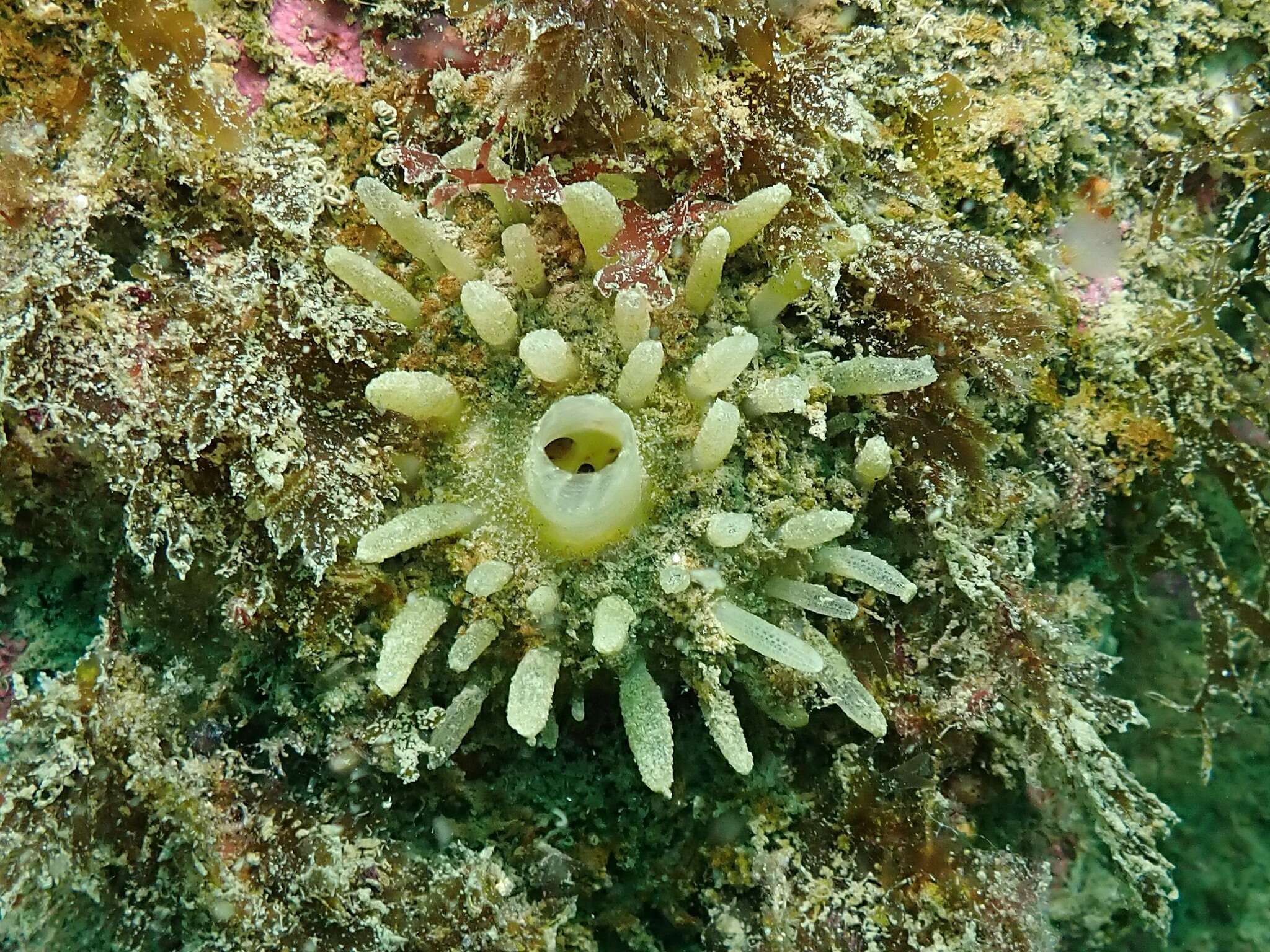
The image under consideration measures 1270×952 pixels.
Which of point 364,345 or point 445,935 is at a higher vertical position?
point 364,345

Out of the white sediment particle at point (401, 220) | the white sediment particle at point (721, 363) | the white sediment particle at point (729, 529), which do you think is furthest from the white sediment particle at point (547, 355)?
the white sediment particle at point (729, 529)

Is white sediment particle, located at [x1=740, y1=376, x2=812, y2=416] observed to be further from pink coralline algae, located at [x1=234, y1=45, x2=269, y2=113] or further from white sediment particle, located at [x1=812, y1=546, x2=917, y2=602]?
pink coralline algae, located at [x1=234, y1=45, x2=269, y2=113]

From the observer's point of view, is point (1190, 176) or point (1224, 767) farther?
point (1224, 767)

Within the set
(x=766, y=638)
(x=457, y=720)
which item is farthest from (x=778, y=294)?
(x=457, y=720)

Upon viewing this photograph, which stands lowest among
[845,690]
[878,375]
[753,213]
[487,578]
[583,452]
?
[845,690]

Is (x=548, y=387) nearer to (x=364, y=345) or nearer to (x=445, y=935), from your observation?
(x=364, y=345)

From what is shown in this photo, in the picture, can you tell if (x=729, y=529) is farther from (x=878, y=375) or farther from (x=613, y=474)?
(x=878, y=375)

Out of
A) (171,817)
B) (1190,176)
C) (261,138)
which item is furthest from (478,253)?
(1190,176)

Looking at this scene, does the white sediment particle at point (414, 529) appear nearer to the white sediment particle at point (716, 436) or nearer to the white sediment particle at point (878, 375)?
the white sediment particle at point (716, 436)
